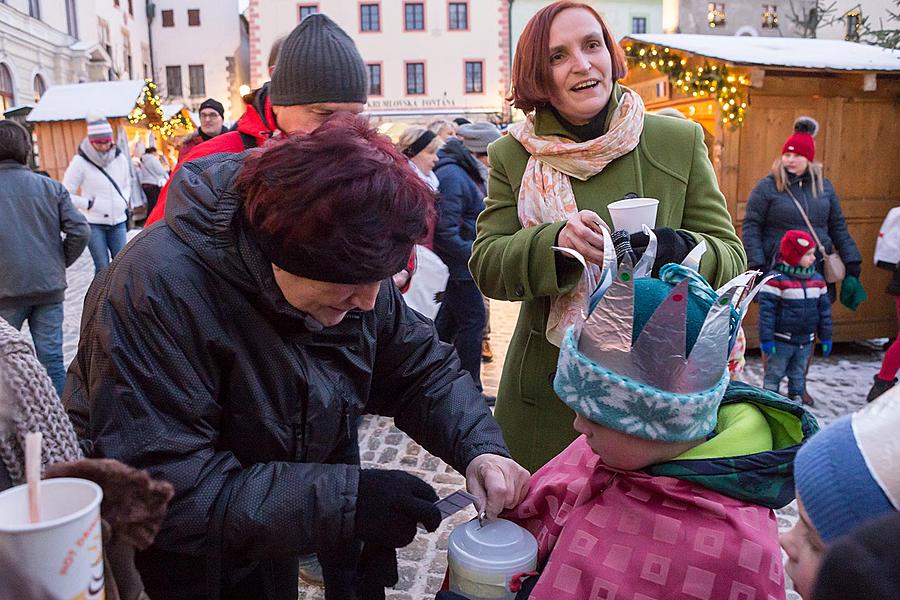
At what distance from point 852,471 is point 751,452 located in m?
0.60

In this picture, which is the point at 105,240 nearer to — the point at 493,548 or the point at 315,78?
the point at 315,78

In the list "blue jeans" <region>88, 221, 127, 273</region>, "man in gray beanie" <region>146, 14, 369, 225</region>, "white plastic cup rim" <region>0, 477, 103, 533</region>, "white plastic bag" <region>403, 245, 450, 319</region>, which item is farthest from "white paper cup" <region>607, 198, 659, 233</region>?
"blue jeans" <region>88, 221, 127, 273</region>

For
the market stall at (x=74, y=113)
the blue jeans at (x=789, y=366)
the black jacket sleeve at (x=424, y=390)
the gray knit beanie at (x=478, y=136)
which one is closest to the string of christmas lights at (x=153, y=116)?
the market stall at (x=74, y=113)

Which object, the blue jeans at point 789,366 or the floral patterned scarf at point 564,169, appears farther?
the blue jeans at point 789,366

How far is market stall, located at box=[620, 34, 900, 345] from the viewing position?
23.6 ft

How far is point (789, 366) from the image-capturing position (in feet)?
19.9

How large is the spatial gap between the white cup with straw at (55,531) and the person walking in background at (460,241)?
487cm

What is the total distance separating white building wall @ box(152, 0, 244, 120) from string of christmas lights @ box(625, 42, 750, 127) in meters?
38.0

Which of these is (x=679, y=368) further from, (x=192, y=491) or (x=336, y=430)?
(x=192, y=491)

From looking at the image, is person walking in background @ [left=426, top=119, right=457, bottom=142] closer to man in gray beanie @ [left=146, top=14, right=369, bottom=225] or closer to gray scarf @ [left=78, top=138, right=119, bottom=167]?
man in gray beanie @ [left=146, top=14, right=369, bottom=225]

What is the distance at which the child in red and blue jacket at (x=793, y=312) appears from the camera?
591 cm

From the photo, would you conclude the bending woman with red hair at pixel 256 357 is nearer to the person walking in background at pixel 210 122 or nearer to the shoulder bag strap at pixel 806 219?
the person walking in background at pixel 210 122

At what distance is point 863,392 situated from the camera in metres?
6.43

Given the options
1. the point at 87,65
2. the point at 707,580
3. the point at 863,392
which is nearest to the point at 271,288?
the point at 707,580
